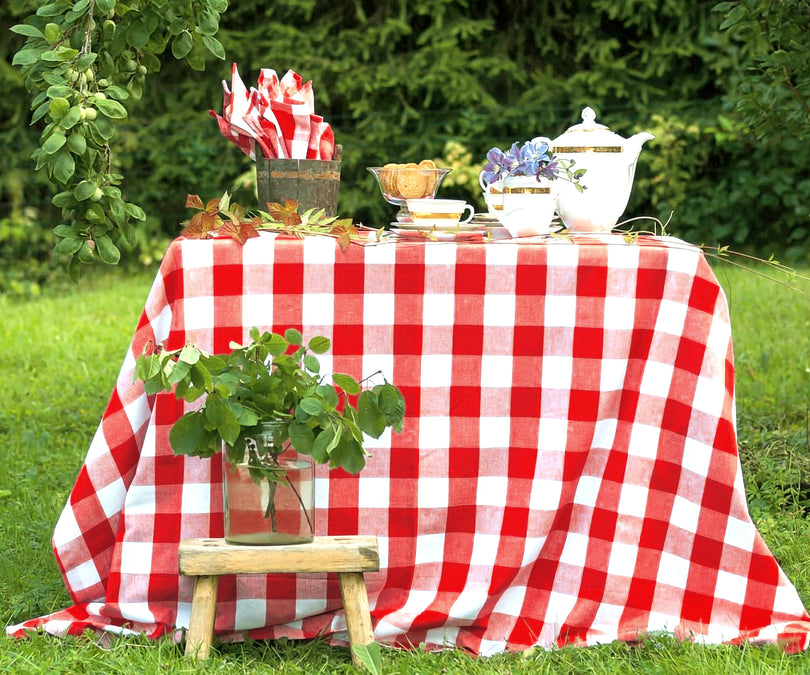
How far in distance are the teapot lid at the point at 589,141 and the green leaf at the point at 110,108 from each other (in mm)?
911

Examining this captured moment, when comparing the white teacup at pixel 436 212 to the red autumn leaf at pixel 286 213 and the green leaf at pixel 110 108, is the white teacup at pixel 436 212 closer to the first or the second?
the red autumn leaf at pixel 286 213

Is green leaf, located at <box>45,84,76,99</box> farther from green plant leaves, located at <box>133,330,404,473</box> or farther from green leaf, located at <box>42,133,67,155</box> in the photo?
green plant leaves, located at <box>133,330,404,473</box>

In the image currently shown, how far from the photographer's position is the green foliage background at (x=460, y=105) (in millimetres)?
7051

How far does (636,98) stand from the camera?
7.21 m

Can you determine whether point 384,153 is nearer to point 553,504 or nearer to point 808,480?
point 808,480

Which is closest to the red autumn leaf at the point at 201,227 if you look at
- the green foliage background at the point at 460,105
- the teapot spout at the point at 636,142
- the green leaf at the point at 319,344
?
the green leaf at the point at 319,344

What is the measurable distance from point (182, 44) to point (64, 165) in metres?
0.48

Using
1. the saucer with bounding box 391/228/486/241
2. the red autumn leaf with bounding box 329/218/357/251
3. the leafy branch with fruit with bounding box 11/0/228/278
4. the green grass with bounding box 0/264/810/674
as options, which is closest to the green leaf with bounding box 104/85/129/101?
the leafy branch with fruit with bounding box 11/0/228/278

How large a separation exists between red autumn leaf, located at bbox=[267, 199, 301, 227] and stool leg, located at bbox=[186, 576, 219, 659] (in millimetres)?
739

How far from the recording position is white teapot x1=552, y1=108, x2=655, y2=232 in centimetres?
228

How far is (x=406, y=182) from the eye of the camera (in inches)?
94.7

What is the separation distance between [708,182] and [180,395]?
595 centimetres

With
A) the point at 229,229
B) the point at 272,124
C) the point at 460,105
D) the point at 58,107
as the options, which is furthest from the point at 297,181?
the point at 460,105

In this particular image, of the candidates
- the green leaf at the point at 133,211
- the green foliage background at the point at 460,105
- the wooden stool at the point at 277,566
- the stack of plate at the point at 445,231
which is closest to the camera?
the wooden stool at the point at 277,566
